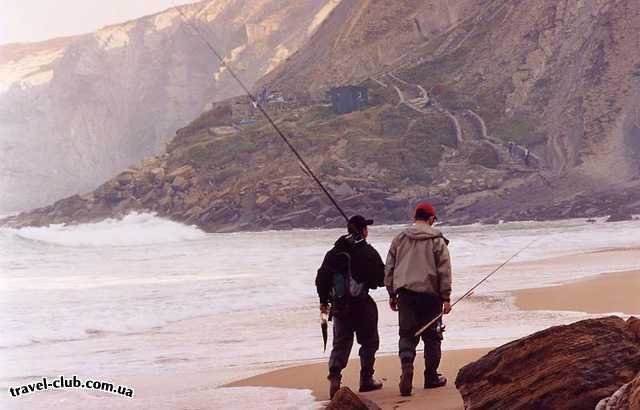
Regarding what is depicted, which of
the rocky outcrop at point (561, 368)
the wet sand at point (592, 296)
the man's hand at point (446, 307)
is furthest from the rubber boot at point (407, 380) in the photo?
the wet sand at point (592, 296)

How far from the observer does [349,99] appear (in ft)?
269

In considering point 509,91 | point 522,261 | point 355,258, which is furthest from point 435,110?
point 355,258

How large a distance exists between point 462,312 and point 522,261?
1128 cm

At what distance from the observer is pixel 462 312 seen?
47.8 ft

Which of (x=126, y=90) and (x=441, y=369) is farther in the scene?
(x=126, y=90)

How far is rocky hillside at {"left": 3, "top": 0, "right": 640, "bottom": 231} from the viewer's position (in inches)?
2630

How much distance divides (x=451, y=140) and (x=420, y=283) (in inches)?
2683

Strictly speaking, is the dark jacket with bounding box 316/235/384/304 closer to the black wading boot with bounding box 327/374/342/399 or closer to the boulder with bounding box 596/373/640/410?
the black wading boot with bounding box 327/374/342/399

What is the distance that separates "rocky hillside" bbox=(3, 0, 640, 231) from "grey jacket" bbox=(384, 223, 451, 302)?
164ft

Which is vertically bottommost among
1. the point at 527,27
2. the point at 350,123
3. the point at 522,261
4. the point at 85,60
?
the point at 522,261

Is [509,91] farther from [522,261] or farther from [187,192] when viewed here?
[522,261]

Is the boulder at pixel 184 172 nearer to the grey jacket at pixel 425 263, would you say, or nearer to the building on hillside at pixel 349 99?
the building on hillside at pixel 349 99

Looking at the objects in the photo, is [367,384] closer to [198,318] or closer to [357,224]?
[357,224]

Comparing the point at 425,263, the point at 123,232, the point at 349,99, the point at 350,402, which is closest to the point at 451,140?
the point at 349,99
